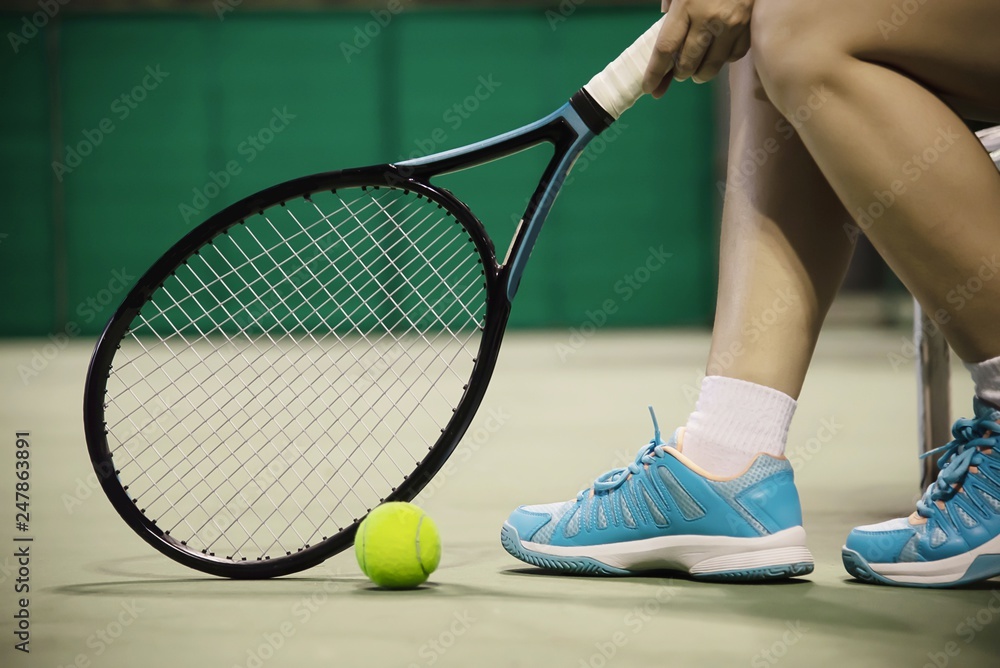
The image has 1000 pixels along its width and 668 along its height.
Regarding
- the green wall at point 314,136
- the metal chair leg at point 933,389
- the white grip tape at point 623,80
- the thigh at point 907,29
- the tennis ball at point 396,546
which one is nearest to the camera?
the thigh at point 907,29

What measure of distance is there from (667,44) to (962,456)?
0.55 metres

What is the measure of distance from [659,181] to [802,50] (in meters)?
6.68

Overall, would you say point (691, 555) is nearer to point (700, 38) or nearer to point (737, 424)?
point (737, 424)

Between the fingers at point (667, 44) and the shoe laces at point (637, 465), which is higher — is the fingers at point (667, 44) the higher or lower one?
the higher one

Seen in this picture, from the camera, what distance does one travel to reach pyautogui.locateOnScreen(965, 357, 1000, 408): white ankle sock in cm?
113

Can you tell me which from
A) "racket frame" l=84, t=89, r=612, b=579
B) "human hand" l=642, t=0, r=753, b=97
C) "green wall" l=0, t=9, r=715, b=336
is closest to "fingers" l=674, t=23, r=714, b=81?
"human hand" l=642, t=0, r=753, b=97

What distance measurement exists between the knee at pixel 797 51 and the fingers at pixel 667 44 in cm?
9

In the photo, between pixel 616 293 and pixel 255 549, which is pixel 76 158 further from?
pixel 255 549

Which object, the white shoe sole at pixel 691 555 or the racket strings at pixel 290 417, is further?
the racket strings at pixel 290 417

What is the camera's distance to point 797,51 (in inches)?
44.5

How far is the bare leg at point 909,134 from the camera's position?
1103 millimetres

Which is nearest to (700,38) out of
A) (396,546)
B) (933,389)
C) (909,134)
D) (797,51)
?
(797,51)

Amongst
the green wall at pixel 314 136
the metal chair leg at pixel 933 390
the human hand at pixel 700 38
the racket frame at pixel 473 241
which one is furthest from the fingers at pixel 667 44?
the green wall at pixel 314 136

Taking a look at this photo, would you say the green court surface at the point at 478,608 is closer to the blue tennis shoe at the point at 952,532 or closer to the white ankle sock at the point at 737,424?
the blue tennis shoe at the point at 952,532
